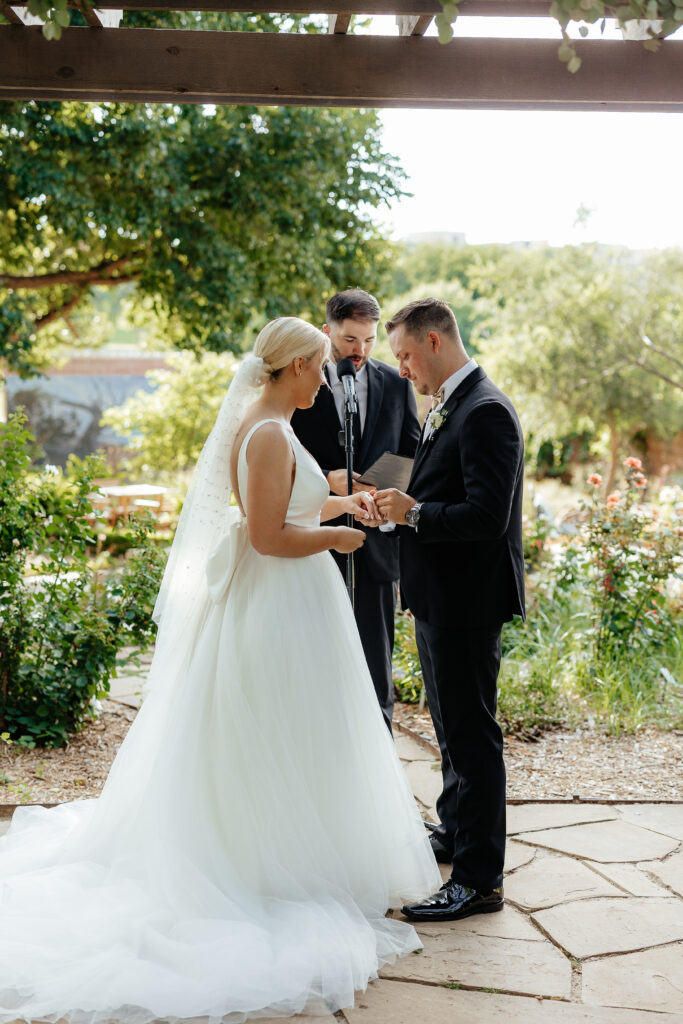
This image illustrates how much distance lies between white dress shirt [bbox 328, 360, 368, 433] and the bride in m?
0.78

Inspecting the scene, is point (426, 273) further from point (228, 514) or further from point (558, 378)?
point (228, 514)

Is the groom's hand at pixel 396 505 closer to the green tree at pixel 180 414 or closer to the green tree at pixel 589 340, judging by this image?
the green tree at pixel 180 414

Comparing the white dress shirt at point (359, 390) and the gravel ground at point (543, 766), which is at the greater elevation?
the white dress shirt at point (359, 390)

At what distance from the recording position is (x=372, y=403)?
13.7 ft

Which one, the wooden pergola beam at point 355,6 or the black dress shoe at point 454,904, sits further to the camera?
the wooden pergola beam at point 355,6

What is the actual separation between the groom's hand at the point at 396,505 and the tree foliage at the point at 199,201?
7230 mm

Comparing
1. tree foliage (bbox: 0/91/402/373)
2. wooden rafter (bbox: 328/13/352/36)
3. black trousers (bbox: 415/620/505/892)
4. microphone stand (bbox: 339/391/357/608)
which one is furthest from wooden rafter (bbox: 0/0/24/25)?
tree foliage (bbox: 0/91/402/373)

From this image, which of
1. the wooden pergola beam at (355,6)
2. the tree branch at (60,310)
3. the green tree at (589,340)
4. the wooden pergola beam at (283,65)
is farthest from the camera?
the green tree at (589,340)

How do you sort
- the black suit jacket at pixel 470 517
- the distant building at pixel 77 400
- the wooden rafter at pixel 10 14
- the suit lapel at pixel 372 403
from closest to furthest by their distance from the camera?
1. the black suit jacket at pixel 470 517
2. the wooden rafter at pixel 10 14
3. the suit lapel at pixel 372 403
4. the distant building at pixel 77 400

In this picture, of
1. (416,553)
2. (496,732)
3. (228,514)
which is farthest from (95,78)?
(496,732)

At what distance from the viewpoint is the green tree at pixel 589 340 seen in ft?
62.8

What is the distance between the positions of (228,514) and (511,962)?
1772 millimetres

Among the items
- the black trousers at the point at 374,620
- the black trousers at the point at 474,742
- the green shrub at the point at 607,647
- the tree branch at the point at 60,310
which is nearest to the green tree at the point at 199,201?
the tree branch at the point at 60,310

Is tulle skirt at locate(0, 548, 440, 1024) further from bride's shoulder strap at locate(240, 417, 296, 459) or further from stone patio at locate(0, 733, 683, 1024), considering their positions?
bride's shoulder strap at locate(240, 417, 296, 459)
